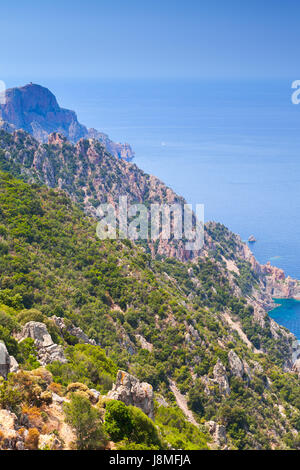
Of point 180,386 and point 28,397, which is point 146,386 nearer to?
point 28,397

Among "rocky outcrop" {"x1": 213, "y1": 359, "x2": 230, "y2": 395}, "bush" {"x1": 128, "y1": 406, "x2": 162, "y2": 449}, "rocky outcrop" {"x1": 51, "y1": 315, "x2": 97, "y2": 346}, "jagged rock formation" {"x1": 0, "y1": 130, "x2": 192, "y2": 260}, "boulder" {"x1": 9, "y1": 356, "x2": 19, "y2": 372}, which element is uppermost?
"jagged rock formation" {"x1": 0, "y1": 130, "x2": 192, "y2": 260}

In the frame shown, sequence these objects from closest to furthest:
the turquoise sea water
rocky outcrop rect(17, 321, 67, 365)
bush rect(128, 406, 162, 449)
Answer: bush rect(128, 406, 162, 449) → rocky outcrop rect(17, 321, 67, 365) → the turquoise sea water

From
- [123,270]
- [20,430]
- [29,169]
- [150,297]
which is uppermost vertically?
[29,169]

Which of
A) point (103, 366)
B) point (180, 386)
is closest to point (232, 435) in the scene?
point (180, 386)

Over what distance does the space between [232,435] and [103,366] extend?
20.9 metres

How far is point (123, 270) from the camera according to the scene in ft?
215

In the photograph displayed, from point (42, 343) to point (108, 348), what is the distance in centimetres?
1795

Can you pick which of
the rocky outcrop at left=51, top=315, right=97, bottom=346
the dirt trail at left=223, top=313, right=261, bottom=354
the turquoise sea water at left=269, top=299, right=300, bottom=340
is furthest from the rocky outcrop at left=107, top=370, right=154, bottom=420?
the turquoise sea water at left=269, top=299, right=300, bottom=340

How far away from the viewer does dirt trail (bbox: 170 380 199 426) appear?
46.1m

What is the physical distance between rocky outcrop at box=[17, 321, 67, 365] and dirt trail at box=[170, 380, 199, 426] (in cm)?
2314

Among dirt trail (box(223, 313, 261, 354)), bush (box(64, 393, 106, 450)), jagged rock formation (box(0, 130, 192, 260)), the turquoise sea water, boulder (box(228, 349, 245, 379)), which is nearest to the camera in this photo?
bush (box(64, 393, 106, 450))

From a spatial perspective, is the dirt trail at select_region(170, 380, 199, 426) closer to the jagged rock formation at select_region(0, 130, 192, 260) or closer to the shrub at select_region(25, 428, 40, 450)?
the shrub at select_region(25, 428, 40, 450)
